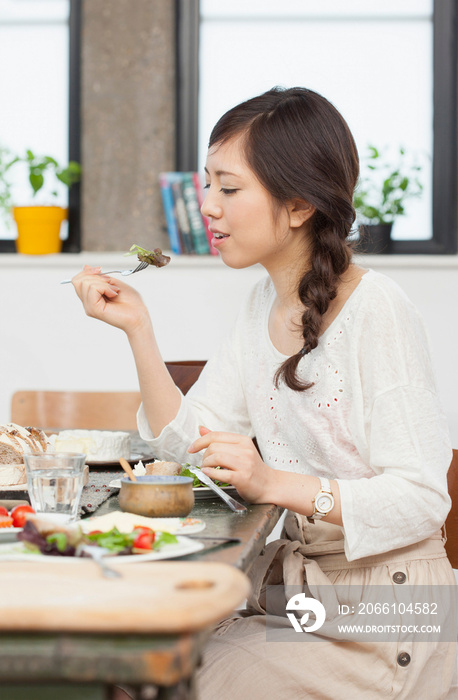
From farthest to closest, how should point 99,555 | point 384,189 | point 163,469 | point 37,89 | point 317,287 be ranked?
point 37,89, point 384,189, point 317,287, point 163,469, point 99,555

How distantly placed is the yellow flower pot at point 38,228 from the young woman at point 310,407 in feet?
6.06

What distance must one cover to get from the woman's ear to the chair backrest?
53 cm

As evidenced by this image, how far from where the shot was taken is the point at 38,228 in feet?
10.9

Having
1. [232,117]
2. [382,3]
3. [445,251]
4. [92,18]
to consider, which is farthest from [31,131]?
[232,117]

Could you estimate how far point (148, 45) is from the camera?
3254 millimetres

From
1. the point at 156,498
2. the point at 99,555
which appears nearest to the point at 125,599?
the point at 99,555

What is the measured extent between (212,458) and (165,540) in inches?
11.8

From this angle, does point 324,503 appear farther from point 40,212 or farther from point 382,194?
point 40,212

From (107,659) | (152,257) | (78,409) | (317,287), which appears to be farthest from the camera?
(78,409)

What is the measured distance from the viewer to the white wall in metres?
3.26

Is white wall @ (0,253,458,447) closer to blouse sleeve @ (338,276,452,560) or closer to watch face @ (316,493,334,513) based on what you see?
blouse sleeve @ (338,276,452,560)

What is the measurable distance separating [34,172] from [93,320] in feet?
2.17

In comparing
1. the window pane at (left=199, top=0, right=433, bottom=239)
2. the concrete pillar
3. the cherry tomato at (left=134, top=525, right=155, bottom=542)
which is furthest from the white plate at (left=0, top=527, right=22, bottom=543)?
the window pane at (left=199, top=0, right=433, bottom=239)

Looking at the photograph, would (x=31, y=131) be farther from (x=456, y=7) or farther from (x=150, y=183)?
(x=456, y=7)
